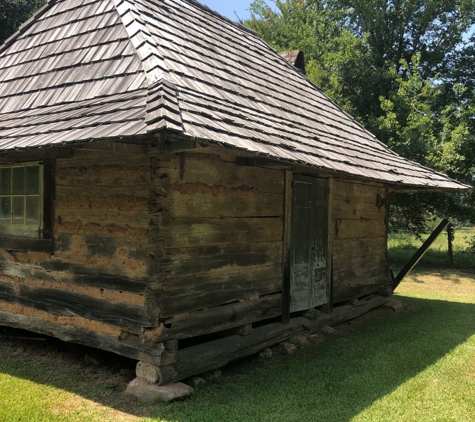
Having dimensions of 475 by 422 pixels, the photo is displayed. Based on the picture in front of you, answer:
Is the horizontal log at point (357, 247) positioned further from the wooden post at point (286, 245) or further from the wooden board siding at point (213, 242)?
the wooden board siding at point (213, 242)

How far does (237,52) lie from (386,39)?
50.4ft

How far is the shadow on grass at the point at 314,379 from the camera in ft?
14.4

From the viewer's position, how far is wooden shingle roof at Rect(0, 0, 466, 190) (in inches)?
171

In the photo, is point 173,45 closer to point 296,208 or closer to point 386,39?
point 296,208

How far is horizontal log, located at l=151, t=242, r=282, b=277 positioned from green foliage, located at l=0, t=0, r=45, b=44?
1439 cm

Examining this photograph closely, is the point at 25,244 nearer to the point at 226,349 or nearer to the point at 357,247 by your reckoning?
the point at 226,349

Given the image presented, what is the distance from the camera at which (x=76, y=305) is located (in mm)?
5312

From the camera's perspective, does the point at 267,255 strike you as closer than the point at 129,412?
No

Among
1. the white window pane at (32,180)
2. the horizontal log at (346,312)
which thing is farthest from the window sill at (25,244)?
the horizontal log at (346,312)

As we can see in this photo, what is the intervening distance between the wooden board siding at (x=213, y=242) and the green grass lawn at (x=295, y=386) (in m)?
0.72

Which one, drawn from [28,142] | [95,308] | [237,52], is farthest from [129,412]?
[237,52]

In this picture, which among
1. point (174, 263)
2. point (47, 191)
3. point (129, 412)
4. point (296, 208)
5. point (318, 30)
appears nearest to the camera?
point (129, 412)

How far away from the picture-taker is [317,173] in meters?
7.16

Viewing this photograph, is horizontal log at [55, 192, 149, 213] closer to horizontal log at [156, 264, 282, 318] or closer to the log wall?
the log wall
